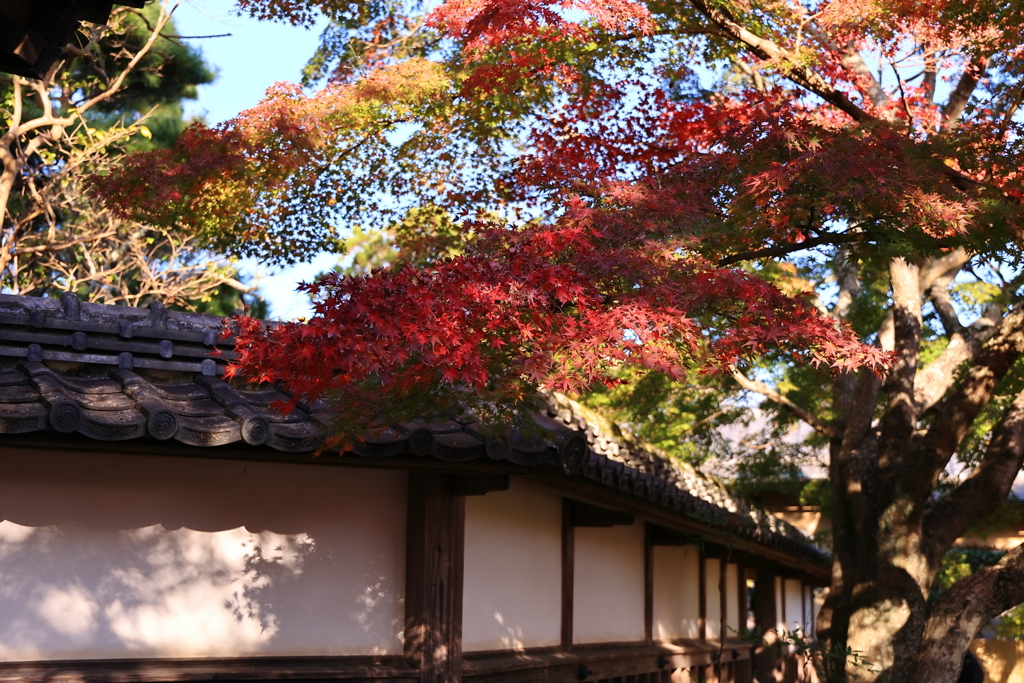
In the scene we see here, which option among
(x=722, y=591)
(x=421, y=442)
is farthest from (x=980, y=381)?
(x=722, y=591)

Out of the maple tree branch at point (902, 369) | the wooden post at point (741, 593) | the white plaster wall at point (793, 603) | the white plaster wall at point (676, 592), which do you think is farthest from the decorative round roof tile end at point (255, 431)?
the white plaster wall at point (793, 603)

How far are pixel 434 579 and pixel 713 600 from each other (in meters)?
8.40

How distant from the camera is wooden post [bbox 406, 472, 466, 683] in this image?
654 cm

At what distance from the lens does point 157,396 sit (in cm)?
564

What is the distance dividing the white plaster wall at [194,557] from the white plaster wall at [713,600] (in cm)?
793

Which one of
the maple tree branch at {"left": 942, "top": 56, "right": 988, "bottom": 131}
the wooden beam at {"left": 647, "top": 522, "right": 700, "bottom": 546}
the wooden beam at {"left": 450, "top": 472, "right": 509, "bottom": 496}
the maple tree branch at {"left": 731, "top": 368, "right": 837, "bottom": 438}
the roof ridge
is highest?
the maple tree branch at {"left": 942, "top": 56, "right": 988, "bottom": 131}

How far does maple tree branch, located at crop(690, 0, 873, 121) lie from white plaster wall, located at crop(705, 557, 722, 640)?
726 cm

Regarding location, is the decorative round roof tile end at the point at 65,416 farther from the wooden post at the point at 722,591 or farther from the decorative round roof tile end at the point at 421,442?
the wooden post at the point at 722,591

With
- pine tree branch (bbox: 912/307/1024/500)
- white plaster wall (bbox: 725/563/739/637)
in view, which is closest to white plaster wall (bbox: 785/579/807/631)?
white plaster wall (bbox: 725/563/739/637)

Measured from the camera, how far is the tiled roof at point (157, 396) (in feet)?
16.8

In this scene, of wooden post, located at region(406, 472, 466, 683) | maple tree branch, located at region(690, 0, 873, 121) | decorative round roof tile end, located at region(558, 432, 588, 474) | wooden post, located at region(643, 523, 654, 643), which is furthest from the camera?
wooden post, located at region(643, 523, 654, 643)

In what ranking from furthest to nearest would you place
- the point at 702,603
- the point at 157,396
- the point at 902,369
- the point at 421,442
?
the point at 702,603
the point at 902,369
the point at 421,442
the point at 157,396

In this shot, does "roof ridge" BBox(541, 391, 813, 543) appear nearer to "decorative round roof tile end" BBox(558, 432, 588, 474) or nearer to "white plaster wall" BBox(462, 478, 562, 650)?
"white plaster wall" BBox(462, 478, 562, 650)

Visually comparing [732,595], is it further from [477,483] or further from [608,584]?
[477,483]
